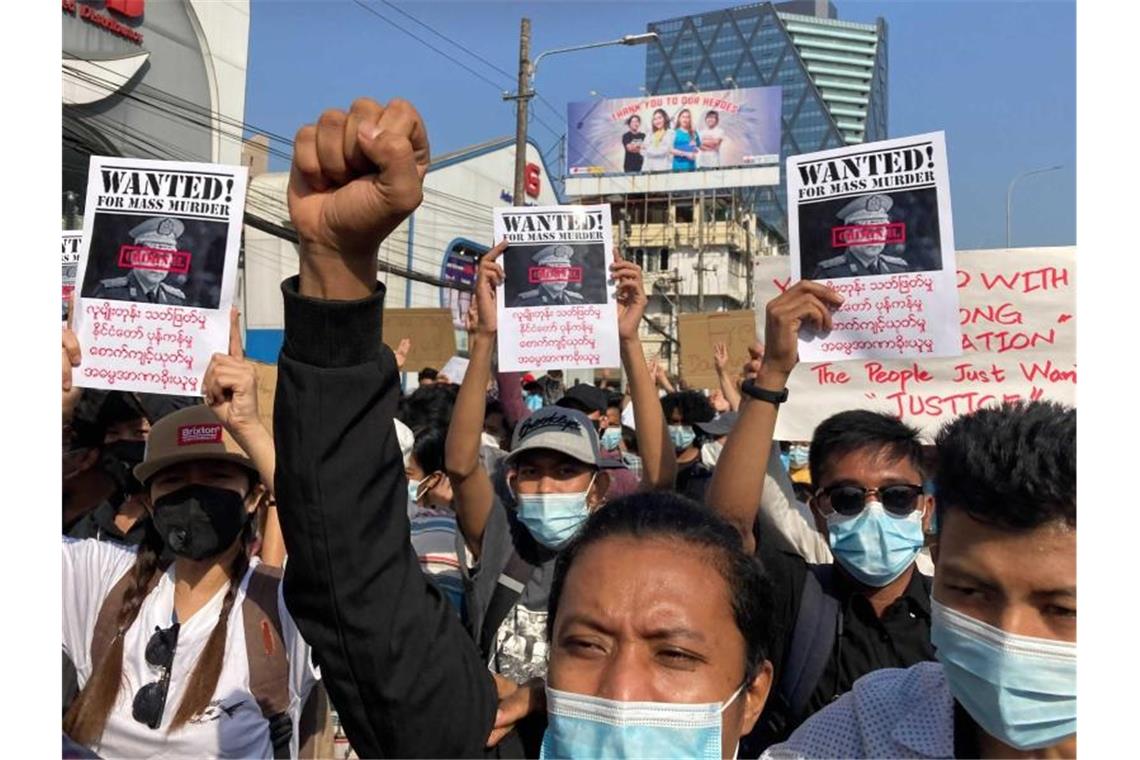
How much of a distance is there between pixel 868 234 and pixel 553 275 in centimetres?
167

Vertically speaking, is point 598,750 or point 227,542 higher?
point 227,542

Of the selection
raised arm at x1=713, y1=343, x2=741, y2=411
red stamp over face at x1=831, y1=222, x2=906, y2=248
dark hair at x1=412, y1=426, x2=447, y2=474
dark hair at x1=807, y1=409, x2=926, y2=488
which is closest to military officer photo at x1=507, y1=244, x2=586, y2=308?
dark hair at x1=412, y1=426, x2=447, y2=474

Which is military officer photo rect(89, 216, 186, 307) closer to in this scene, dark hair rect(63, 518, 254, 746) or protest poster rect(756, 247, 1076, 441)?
dark hair rect(63, 518, 254, 746)

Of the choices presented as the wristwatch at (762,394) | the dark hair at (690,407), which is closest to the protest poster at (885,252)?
the wristwatch at (762,394)

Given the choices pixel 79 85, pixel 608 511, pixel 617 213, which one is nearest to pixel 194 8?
pixel 79 85

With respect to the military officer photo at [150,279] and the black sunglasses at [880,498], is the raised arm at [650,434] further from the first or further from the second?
the military officer photo at [150,279]

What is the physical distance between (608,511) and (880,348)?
5.58 feet

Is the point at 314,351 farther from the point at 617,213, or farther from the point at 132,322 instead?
the point at 617,213

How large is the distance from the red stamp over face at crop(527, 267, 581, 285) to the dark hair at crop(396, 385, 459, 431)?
897mm

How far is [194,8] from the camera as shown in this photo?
61.6 ft

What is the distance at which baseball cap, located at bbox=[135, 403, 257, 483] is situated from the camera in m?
2.94

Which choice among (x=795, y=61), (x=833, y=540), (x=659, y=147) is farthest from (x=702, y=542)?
(x=795, y=61)

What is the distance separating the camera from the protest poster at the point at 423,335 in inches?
324

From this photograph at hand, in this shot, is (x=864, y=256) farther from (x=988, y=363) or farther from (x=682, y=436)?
(x=682, y=436)
